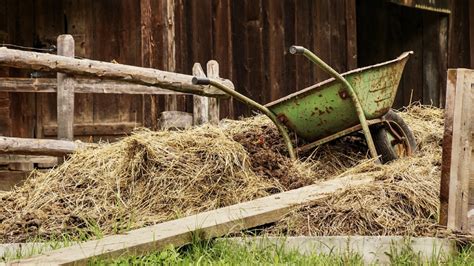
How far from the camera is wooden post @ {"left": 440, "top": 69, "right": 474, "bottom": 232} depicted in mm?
4641

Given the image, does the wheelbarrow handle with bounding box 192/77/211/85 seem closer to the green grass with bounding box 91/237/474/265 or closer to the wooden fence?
the wooden fence

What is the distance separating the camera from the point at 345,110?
6.94 m

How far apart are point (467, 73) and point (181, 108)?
4697mm

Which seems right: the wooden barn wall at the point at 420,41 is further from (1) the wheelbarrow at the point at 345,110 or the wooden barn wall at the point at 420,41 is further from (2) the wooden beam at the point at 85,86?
(2) the wooden beam at the point at 85,86

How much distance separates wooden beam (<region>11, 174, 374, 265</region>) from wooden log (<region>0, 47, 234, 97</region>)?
2.03 meters

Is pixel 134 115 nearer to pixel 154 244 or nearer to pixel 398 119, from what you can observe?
pixel 398 119

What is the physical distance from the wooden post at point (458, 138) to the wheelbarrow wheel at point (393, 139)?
2426 millimetres

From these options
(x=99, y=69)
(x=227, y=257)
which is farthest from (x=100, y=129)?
(x=227, y=257)

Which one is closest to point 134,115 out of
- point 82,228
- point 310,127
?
point 310,127

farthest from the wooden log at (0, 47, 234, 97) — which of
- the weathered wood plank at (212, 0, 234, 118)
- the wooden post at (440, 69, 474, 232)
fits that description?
the wooden post at (440, 69, 474, 232)

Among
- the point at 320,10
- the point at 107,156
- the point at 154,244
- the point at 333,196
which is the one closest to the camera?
the point at 154,244

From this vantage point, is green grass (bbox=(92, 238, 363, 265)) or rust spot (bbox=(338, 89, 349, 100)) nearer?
green grass (bbox=(92, 238, 363, 265))

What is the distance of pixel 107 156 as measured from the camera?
6609 mm

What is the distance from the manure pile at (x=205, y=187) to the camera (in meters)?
5.32
